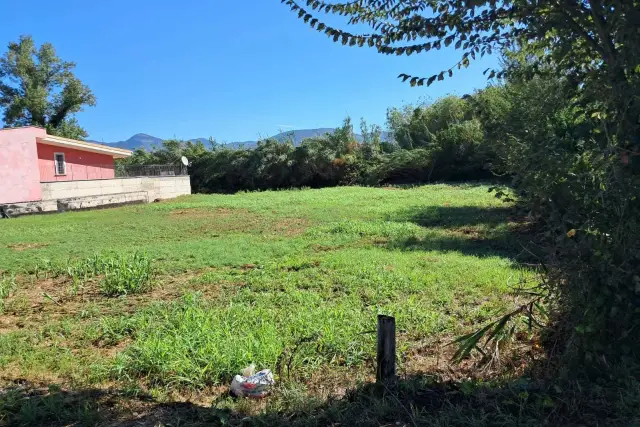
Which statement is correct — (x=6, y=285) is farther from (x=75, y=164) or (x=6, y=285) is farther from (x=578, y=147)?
(x=75, y=164)

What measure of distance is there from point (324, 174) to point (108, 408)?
26821mm

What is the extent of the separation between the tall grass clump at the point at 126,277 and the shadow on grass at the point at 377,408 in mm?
2675

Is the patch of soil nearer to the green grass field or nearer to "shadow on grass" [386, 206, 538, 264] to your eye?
the green grass field

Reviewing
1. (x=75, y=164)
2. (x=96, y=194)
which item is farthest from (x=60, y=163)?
(x=96, y=194)

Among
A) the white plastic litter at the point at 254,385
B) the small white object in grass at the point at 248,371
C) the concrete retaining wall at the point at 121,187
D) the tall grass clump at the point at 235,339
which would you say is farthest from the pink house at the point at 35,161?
the white plastic litter at the point at 254,385

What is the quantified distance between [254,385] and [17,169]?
21.6 meters

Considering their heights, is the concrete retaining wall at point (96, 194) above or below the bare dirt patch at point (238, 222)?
above

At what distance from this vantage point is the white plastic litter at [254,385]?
3.16 meters

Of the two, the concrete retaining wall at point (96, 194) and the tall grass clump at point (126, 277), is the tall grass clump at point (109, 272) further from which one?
the concrete retaining wall at point (96, 194)

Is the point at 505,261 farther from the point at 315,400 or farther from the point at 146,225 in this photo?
the point at 146,225

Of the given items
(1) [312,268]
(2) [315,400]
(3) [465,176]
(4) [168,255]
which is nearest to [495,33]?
(2) [315,400]

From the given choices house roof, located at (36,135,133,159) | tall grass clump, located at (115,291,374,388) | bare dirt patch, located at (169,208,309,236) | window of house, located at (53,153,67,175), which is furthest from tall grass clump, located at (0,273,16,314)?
window of house, located at (53,153,67,175)

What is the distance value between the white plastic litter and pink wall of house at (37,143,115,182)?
2249 cm

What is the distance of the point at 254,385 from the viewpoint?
10.4ft
